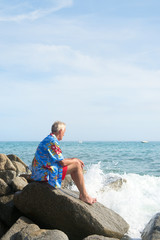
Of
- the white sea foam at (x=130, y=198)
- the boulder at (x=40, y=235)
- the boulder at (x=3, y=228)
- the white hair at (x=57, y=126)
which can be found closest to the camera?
the boulder at (x=40, y=235)

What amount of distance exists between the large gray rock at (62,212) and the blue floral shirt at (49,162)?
153mm

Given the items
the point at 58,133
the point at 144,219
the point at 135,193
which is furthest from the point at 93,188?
the point at 58,133

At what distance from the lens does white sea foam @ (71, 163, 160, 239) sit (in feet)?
25.3

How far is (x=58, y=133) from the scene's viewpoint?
5.76 m

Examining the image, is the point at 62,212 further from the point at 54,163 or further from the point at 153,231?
the point at 153,231

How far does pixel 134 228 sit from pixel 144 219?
1.00m

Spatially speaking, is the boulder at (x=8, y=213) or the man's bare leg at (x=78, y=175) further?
the boulder at (x=8, y=213)

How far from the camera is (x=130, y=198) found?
31.3 feet

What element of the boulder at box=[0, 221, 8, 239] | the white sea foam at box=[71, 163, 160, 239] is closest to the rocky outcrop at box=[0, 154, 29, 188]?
the boulder at box=[0, 221, 8, 239]

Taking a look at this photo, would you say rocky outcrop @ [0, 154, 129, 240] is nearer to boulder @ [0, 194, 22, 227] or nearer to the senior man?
→ boulder @ [0, 194, 22, 227]

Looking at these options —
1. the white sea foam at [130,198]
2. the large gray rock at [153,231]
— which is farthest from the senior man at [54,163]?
the white sea foam at [130,198]

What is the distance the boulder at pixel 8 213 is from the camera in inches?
242

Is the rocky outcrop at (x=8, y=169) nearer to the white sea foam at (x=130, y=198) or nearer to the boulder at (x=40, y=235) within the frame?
the white sea foam at (x=130, y=198)

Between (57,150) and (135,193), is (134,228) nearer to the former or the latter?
(57,150)
